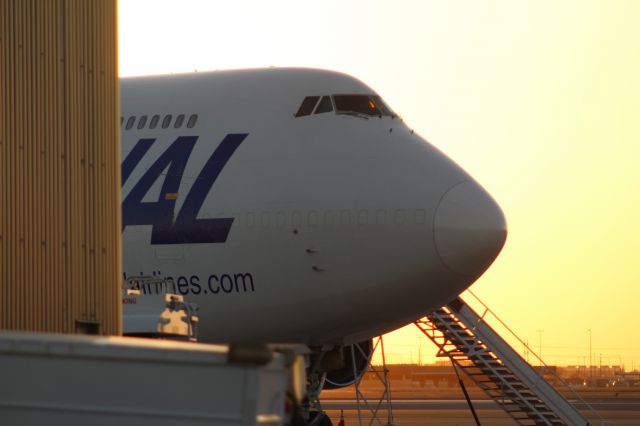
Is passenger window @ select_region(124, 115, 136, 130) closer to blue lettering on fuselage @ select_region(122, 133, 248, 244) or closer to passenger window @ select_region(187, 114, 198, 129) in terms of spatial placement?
blue lettering on fuselage @ select_region(122, 133, 248, 244)

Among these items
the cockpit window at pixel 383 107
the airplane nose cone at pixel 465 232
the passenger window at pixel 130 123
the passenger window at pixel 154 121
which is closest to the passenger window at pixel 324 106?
the cockpit window at pixel 383 107

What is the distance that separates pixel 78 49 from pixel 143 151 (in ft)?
20.5

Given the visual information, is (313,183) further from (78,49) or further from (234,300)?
(78,49)

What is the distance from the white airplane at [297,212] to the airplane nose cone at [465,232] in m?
0.02

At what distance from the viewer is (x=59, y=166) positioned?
1656cm

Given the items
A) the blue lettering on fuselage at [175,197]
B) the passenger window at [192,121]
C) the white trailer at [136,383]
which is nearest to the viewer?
the white trailer at [136,383]

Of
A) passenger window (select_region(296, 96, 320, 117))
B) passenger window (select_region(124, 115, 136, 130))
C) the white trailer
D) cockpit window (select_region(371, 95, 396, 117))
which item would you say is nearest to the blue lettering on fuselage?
passenger window (select_region(124, 115, 136, 130))

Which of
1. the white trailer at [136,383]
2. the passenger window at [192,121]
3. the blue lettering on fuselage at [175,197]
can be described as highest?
the passenger window at [192,121]

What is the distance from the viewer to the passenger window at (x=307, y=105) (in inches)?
901

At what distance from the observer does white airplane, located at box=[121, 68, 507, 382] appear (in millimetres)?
21328

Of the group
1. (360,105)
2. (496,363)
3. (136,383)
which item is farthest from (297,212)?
(136,383)

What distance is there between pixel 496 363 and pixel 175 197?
841 cm

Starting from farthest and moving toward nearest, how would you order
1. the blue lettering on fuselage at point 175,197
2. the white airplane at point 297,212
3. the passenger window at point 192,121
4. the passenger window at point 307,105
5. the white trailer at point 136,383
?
the passenger window at point 192,121 < the passenger window at point 307,105 < the blue lettering on fuselage at point 175,197 < the white airplane at point 297,212 < the white trailer at point 136,383

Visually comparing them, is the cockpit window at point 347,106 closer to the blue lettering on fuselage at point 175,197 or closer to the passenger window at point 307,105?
the passenger window at point 307,105
